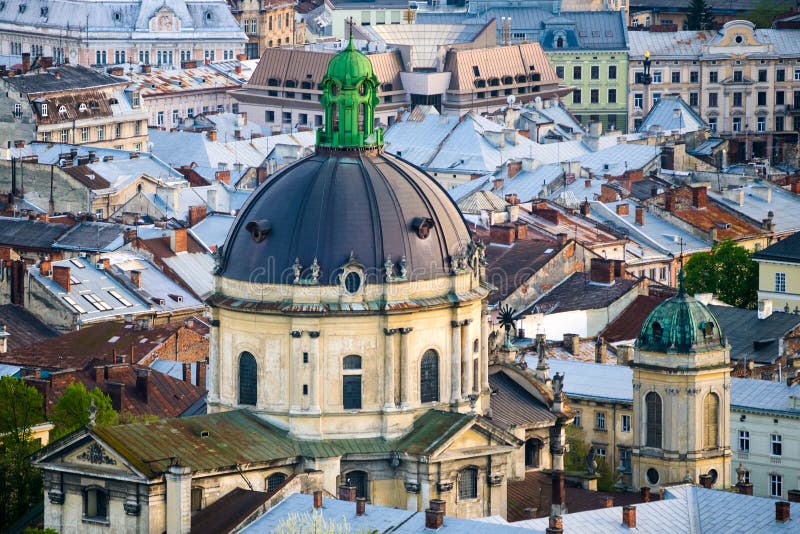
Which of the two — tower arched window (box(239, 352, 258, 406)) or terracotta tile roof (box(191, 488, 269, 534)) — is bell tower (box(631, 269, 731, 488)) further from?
terracotta tile roof (box(191, 488, 269, 534))

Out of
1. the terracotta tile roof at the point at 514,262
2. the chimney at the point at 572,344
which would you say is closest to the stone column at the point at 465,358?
the chimney at the point at 572,344

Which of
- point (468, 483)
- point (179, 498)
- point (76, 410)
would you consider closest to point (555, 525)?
point (468, 483)

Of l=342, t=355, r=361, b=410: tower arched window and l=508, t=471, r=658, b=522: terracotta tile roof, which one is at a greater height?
l=342, t=355, r=361, b=410: tower arched window

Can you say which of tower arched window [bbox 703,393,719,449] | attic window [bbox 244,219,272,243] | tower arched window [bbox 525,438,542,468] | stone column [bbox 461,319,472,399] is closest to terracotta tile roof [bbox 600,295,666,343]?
tower arched window [bbox 703,393,719,449]

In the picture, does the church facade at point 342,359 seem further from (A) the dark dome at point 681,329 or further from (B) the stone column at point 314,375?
(A) the dark dome at point 681,329

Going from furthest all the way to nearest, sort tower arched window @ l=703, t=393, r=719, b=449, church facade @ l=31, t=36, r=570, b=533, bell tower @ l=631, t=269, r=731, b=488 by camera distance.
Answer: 1. tower arched window @ l=703, t=393, r=719, b=449
2. bell tower @ l=631, t=269, r=731, b=488
3. church facade @ l=31, t=36, r=570, b=533
